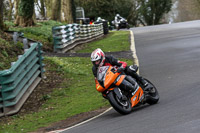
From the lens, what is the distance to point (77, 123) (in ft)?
29.5

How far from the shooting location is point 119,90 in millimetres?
8906

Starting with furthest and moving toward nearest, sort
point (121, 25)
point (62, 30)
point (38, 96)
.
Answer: point (121, 25) < point (62, 30) < point (38, 96)

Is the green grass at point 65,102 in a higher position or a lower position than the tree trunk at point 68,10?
lower

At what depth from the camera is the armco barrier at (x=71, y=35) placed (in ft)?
73.7

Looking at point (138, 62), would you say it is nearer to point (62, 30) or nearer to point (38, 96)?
point (38, 96)

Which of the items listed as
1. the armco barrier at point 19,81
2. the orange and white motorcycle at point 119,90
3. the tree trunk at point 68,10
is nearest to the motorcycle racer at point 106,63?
the orange and white motorcycle at point 119,90

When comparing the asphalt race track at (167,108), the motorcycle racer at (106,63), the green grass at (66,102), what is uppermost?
the motorcycle racer at (106,63)

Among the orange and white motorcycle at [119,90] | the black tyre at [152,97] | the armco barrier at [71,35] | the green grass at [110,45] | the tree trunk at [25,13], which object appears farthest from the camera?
the tree trunk at [25,13]

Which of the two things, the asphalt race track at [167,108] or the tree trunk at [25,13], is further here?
the tree trunk at [25,13]

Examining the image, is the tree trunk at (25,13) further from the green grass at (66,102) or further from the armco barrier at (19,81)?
the armco barrier at (19,81)

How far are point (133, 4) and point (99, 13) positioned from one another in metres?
9.84

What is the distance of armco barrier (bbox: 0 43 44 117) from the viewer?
34.7ft

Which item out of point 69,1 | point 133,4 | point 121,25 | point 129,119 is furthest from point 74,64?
point 133,4

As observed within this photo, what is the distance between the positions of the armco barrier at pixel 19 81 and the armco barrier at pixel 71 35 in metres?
8.42
